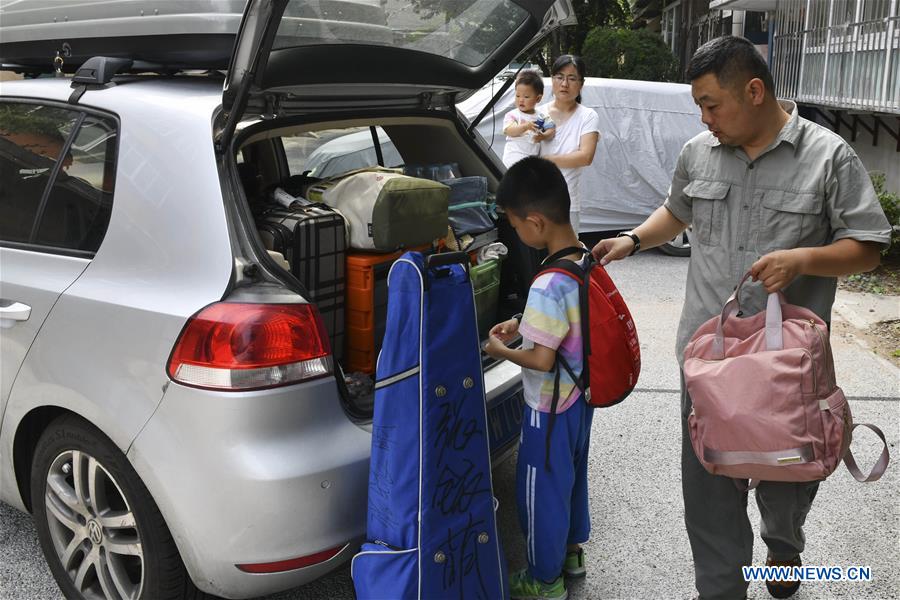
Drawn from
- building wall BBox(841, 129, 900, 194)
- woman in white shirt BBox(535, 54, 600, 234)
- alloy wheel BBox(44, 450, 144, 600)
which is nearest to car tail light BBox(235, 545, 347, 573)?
alloy wheel BBox(44, 450, 144, 600)

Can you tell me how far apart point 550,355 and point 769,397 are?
2.09ft

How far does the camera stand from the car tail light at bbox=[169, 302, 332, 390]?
7.41ft

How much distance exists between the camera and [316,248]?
9.20 ft

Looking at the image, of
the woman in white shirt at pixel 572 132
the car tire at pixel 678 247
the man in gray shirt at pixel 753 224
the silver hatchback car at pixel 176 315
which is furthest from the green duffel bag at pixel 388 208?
the car tire at pixel 678 247

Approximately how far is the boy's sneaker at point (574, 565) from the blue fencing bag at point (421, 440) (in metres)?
0.72

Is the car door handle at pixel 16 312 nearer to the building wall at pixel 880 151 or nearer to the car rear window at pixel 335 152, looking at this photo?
the car rear window at pixel 335 152

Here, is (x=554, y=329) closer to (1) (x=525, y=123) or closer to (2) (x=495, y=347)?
(2) (x=495, y=347)

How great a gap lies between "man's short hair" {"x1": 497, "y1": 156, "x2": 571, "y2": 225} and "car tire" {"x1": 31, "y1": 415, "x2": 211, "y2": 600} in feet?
4.56

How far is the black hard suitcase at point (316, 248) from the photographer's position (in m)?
2.74

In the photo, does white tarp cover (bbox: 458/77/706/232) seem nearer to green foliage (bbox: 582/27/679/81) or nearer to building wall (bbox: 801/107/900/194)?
building wall (bbox: 801/107/900/194)

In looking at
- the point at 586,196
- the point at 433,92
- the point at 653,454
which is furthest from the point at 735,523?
the point at 586,196

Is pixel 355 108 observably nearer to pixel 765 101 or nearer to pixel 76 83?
pixel 76 83

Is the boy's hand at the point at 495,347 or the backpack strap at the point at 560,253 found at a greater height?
the backpack strap at the point at 560,253
